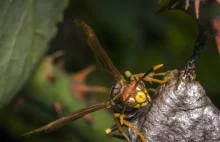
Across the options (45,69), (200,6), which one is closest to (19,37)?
(45,69)

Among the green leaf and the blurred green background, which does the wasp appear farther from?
the blurred green background

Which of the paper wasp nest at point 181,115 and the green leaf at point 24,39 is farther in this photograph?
the green leaf at point 24,39

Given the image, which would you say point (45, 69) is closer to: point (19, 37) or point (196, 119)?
point (19, 37)

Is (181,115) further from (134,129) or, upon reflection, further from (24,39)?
(24,39)

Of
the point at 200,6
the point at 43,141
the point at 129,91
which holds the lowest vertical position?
the point at 43,141

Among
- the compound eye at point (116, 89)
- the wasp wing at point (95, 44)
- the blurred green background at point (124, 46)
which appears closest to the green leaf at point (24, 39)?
the wasp wing at point (95, 44)

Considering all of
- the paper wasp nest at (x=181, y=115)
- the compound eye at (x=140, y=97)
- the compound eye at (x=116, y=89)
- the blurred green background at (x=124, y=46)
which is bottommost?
the blurred green background at (x=124, y=46)

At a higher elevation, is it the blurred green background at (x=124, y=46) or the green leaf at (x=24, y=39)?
the green leaf at (x=24, y=39)

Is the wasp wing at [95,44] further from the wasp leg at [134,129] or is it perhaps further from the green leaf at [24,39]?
the wasp leg at [134,129]
